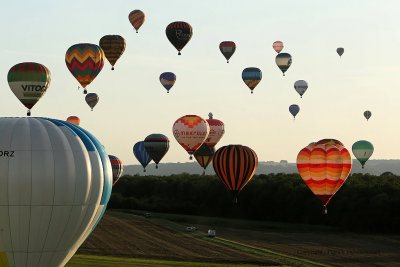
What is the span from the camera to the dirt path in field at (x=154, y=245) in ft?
202

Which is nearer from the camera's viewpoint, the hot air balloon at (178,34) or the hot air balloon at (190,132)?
the hot air balloon at (178,34)

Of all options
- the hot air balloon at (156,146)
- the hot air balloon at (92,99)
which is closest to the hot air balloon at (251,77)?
the hot air balloon at (156,146)

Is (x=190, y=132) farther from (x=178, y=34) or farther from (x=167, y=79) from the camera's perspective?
(x=167, y=79)

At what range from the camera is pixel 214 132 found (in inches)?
3322

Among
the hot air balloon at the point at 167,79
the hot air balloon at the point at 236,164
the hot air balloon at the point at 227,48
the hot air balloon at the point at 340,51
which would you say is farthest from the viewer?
the hot air balloon at the point at 340,51

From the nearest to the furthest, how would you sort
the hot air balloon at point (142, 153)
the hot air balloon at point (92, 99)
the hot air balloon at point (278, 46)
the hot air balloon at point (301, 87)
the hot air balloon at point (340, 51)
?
the hot air balloon at point (142, 153) < the hot air balloon at point (92, 99) < the hot air balloon at point (301, 87) < the hot air balloon at point (278, 46) < the hot air balloon at point (340, 51)

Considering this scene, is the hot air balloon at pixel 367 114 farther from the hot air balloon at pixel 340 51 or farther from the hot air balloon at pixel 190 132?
the hot air balloon at pixel 190 132

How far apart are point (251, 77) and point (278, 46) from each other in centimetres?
1654

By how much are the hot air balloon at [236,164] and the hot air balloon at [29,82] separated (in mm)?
15538

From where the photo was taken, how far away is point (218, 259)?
2365 inches

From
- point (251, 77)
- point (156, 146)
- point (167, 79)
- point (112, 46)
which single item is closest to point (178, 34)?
point (112, 46)

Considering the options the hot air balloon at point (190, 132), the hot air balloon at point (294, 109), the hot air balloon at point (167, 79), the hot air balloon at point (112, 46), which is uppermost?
the hot air balloon at point (112, 46)

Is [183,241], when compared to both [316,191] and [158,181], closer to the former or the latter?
[316,191]

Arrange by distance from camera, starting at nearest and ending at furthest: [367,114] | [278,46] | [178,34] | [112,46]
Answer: [178,34] → [112,46] → [278,46] → [367,114]
